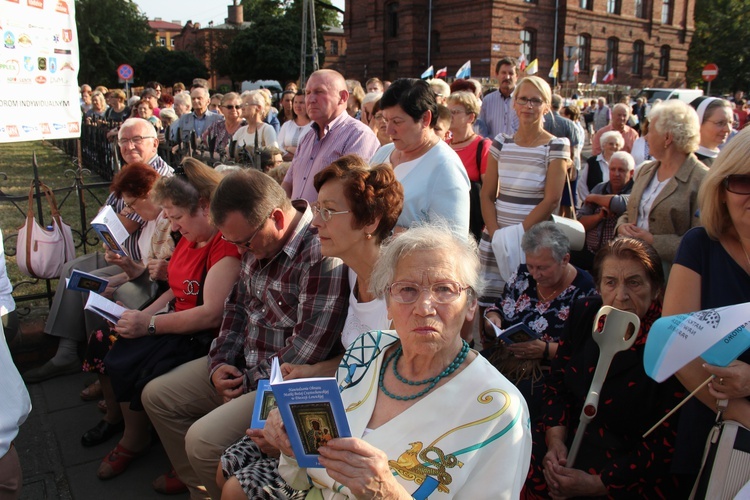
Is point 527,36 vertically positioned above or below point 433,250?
above

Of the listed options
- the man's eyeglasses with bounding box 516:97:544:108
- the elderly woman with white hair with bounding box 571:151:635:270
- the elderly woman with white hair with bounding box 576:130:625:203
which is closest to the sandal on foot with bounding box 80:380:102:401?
the elderly woman with white hair with bounding box 571:151:635:270

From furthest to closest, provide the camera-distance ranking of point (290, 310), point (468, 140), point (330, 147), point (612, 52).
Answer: point (612, 52)
point (468, 140)
point (330, 147)
point (290, 310)

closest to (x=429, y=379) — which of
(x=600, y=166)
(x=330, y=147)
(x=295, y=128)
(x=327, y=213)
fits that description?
(x=327, y=213)

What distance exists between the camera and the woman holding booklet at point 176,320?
3.30 meters

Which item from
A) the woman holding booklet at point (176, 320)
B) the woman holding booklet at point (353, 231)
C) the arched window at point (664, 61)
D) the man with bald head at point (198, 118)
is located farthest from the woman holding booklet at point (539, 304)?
the arched window at point (664, 61)

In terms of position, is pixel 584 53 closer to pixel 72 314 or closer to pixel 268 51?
pixel 268 51

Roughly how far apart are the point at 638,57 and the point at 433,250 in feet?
154

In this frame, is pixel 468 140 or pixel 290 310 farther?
pixel 468 140

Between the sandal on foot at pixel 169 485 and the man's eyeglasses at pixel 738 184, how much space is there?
2.99 metres

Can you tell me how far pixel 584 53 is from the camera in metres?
39.5

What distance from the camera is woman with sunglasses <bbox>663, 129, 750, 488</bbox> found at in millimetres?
1950

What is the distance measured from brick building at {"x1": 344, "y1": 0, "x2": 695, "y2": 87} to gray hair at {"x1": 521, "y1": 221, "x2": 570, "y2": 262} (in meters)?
33.4

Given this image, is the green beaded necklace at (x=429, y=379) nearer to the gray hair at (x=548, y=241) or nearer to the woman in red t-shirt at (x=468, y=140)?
the gray hair at (x=548, y=241)

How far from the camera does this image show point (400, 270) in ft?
6.97
